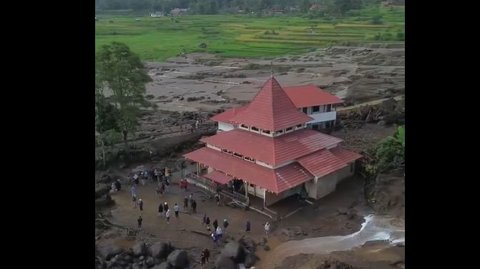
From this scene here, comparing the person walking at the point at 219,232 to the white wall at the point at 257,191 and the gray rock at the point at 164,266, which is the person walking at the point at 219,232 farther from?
the white wall at the point at 257,191

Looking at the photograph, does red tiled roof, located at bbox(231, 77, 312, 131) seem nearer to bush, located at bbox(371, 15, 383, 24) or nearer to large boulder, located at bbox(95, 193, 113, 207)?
large boulder, located at bbox(95, 193, 113, 207)

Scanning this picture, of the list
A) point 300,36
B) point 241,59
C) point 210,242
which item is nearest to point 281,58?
point 241,59

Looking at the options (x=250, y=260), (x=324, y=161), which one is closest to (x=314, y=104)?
(x=324, y=161)

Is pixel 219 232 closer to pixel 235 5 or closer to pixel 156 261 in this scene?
pixel 156 261

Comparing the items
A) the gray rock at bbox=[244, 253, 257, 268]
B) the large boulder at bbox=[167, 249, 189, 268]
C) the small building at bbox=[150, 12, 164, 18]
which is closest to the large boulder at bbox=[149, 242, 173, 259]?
the large boulder at bbox=[167, 249, 189, 268]

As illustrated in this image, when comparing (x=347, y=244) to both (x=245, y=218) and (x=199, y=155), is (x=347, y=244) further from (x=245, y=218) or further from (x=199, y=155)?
(x=199, y=155)
